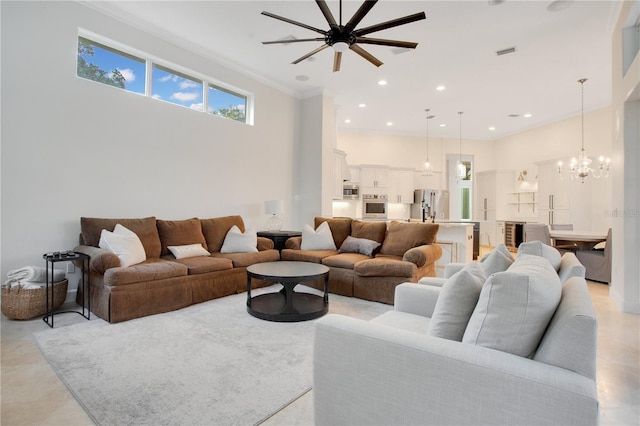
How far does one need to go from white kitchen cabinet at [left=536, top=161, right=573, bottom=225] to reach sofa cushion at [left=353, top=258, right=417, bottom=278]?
588cm

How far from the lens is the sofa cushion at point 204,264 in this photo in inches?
146

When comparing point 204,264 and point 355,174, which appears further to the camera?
point 355,174

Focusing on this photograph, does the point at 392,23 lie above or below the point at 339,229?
above

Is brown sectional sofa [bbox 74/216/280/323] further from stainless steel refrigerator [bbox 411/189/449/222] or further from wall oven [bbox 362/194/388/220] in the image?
stainless steel refrigerator [bbox 411/189/449/222]

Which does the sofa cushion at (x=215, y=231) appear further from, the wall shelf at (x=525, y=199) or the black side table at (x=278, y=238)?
the wall shelf at (x=525, y=199)

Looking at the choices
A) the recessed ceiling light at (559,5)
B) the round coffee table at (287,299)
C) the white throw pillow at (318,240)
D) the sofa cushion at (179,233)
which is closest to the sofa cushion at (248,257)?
the sofa cushion at (179,233)

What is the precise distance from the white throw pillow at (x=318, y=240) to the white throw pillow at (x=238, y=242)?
769 mm

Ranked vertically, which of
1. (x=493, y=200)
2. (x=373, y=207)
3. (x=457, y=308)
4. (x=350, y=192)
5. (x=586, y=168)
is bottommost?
(x=457, y=308)

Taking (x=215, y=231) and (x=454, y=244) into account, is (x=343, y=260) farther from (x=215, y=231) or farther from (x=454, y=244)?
(x=454, y=244)

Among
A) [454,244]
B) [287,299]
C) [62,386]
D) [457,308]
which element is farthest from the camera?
[454,244]

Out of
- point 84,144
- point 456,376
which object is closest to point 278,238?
point 84,144

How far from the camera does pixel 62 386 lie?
6.60ft

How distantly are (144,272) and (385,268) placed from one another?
103 inches

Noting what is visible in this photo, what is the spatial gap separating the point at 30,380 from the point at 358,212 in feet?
24.7
